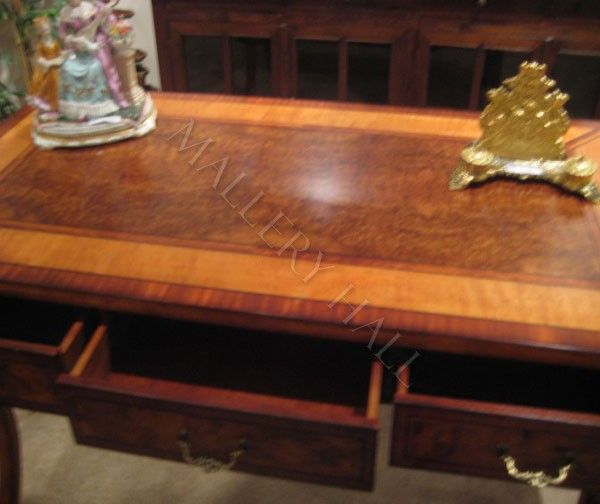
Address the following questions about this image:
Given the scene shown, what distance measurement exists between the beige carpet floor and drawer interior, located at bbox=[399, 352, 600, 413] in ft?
1.33

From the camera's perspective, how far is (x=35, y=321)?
97cm

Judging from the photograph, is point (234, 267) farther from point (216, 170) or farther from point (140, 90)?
point (140, 90)

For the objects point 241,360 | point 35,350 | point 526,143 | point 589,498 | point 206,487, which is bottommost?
point 206,487

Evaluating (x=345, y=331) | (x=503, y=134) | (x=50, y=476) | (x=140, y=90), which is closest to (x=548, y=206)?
(x=503, y=134)

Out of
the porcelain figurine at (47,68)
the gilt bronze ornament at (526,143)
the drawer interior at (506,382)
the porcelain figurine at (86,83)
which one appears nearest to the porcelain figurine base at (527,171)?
the gilt bronze ornament at (526,143)

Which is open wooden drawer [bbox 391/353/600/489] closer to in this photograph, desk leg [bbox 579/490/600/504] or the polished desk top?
the polished desk top

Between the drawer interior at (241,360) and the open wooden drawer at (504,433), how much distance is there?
0.44 feet

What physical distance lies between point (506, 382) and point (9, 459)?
2.51 ft

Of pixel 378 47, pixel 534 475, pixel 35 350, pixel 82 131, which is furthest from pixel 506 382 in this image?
pixel 378 47

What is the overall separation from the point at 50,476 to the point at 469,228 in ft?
2.97

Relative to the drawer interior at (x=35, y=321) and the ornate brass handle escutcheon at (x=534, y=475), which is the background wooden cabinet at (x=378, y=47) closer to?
the drawer interior at (x=35, y=321)

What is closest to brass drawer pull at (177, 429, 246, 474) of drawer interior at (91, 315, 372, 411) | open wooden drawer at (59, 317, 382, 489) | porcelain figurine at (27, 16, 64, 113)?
open wooden drawer at (59, 317, 382, 489)

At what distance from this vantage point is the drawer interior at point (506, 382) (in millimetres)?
849

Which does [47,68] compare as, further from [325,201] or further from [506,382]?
[506,382]
